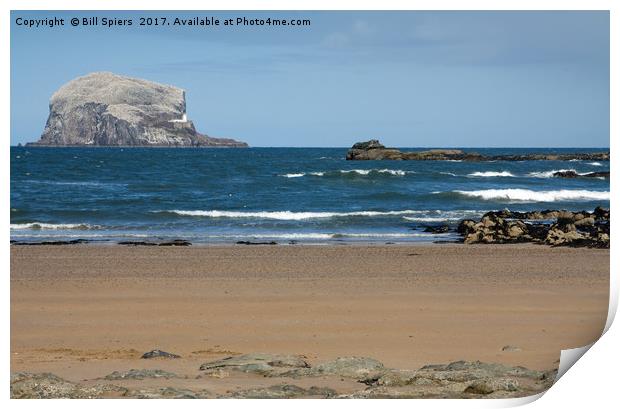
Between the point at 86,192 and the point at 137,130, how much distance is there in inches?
400

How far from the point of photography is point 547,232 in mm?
13180

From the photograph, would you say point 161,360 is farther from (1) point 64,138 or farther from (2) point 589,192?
(2) point 589,192

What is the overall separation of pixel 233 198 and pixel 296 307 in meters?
13.5

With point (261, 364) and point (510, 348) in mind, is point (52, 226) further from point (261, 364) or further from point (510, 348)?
point (510, 348)

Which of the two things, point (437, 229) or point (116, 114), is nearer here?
point (437, 229)

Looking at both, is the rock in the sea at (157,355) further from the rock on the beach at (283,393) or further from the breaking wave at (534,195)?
the breaking wave at (534,195)

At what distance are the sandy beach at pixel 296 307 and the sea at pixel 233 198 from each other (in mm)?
1992

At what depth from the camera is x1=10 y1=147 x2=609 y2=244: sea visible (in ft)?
46.7

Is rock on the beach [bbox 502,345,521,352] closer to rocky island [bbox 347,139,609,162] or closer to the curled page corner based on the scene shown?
the curled page corner

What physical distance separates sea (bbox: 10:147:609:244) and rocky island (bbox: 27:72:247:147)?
62 cm

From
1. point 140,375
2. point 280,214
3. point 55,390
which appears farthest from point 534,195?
point 55,390

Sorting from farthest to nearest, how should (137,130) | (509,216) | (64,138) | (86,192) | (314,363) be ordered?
(137,130) < (64,138) < (86,192) < (509,216) < (314,363)

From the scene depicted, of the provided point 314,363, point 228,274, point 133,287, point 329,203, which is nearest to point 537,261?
point 228,274

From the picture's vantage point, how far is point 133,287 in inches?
321
